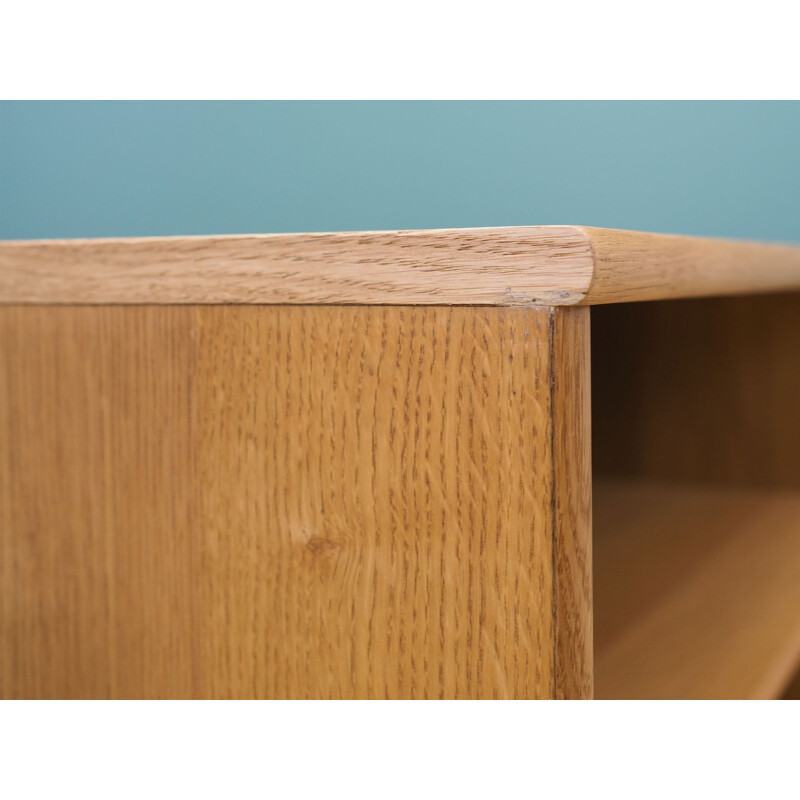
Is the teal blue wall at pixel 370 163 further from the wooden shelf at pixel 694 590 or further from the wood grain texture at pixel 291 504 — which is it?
the wood grain texture at pixel 291 504

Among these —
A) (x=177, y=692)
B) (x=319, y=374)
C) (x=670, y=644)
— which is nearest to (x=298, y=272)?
(x=319, y=374)

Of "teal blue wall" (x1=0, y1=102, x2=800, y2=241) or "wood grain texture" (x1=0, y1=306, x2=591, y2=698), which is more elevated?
"teal blue wall" (x1=0, y1=102, x2=800, y2=241)

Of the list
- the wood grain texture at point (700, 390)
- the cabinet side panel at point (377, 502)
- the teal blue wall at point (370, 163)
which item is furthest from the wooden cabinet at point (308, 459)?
the teal blue wall at point (370, 163)

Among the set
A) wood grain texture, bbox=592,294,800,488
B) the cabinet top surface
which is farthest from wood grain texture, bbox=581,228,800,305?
wood grain texture, bbox=592,294,800,488

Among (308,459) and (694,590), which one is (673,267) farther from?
(694,590)

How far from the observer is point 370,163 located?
0.96 meters

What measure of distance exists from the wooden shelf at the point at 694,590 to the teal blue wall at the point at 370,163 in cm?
38

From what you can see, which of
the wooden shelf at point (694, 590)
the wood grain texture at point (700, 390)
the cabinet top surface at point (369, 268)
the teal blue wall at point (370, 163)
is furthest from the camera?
the teal blue wall at point (370, 163)

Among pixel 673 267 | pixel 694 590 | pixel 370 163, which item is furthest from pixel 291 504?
pixel 370 163

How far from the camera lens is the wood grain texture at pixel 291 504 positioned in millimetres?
280

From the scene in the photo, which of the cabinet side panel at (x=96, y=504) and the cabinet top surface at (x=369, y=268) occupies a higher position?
the cabinet top surface at (x=369, y=268)

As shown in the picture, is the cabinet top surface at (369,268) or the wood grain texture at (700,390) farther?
the wood grain texture at (700,390)

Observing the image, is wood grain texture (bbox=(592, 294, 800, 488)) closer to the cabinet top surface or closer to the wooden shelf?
the wooden shelf

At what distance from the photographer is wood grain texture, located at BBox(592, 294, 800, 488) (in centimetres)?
69
